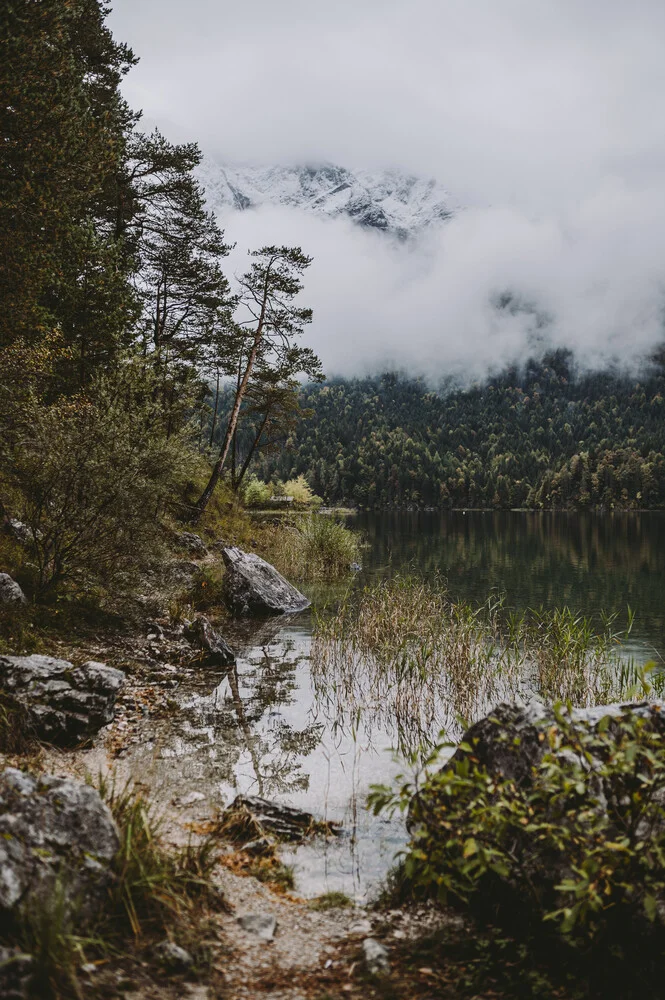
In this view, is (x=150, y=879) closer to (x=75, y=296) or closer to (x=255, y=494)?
(x=75, y=296)

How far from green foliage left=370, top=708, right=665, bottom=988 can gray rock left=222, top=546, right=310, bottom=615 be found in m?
15.5

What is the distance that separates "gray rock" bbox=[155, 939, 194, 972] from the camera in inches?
155

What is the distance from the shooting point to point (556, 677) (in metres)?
11.7

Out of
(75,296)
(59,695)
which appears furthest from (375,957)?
(75,296)

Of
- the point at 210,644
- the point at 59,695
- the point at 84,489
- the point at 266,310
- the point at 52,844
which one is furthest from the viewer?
the point at 266,310

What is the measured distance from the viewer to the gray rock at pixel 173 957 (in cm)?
394

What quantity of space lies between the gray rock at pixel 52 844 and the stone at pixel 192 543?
19.7 meters

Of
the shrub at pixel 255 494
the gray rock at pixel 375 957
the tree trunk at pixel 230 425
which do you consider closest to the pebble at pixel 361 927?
the gray rock at pixel 375 957

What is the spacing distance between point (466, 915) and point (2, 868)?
11.9ft

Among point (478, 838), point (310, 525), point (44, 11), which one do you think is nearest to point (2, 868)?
point (478, 838)

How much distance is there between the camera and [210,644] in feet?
45.7

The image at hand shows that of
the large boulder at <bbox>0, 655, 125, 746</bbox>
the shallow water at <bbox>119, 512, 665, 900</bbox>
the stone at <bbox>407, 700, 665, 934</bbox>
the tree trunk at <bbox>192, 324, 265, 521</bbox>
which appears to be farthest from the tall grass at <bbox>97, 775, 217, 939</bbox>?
the tree trunk at <bbox>192, 324, 265, 521</bbox>

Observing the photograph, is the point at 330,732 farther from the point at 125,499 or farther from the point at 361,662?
the point at 125,499

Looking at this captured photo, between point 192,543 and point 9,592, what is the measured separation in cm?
1440
